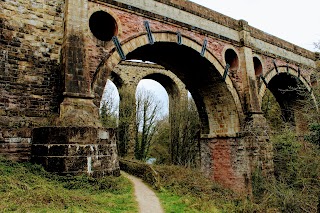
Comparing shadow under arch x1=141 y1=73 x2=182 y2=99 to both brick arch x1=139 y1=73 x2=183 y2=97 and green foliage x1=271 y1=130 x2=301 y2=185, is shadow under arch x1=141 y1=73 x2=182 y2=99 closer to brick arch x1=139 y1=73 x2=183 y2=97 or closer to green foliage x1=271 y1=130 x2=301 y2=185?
brick arch x1=139 y1=73 x2=183 y2=97

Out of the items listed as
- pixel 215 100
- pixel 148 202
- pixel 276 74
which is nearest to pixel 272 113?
pixel 276 74

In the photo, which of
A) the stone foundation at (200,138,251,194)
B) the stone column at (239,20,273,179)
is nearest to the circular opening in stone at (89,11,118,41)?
the stone column at (239,20,273,179)

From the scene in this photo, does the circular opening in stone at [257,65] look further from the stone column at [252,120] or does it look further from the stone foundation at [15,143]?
the stone foundation at [15,143]

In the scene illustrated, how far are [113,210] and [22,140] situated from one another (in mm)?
3097

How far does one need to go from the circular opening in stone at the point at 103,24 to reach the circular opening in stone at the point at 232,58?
5778 millimetres

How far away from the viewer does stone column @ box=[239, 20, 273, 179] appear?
1111cm

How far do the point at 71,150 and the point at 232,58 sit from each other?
903 cm

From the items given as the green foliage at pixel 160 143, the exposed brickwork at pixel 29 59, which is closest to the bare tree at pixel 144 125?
the green foliage at pixel 160 143

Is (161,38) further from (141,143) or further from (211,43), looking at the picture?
(141,143)

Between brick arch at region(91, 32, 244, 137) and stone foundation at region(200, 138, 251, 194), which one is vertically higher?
brick arch at region(91, 32, 244, 137)

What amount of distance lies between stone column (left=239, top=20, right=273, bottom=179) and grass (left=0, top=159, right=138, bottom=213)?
21.7 ft

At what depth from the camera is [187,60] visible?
36.8 feet

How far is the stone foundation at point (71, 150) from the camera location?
19.0 feet

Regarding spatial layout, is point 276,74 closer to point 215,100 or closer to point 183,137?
point 215,100
